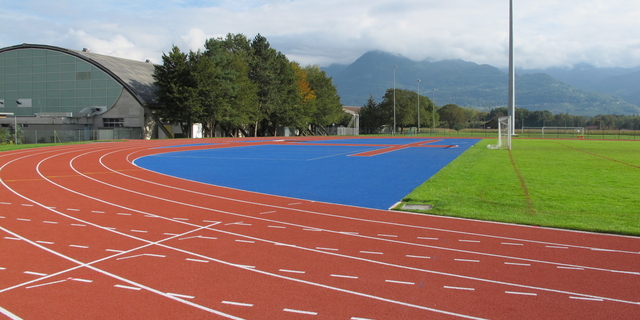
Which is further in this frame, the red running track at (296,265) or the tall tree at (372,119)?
the tall tree at (372,119)

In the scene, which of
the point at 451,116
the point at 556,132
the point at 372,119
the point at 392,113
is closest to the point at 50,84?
the point at 392,113

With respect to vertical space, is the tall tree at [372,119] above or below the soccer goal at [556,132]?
above

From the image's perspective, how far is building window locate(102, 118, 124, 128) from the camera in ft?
177

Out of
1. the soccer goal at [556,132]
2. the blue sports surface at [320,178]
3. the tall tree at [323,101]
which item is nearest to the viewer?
the blue sports surface at [320,178]

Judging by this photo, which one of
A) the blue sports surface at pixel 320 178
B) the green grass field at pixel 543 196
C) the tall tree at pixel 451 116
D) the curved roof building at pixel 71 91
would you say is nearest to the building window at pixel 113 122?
the curved roof building at pixel 71 91

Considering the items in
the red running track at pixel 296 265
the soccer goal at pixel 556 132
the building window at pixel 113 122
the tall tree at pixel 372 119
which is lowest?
the red running track at pixel 296 265

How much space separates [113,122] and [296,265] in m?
54.4

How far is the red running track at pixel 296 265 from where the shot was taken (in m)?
4.94

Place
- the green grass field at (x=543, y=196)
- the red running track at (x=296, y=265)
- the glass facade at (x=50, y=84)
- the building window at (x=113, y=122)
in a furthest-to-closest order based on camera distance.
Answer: the glass facade at (x=50, y=84), the building window at (x=113, y=122), the green grass field at (x=543, y=196), the red running track at (x=296, y=265)

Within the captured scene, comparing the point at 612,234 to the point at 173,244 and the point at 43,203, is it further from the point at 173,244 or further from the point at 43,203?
the point at 43,203

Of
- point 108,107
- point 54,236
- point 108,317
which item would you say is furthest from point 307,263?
point 108,107

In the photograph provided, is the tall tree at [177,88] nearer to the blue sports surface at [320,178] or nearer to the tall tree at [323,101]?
the blue sports surface at [320,178]

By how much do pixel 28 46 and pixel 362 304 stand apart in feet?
212

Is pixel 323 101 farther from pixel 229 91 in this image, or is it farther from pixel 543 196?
pixel 543 196
